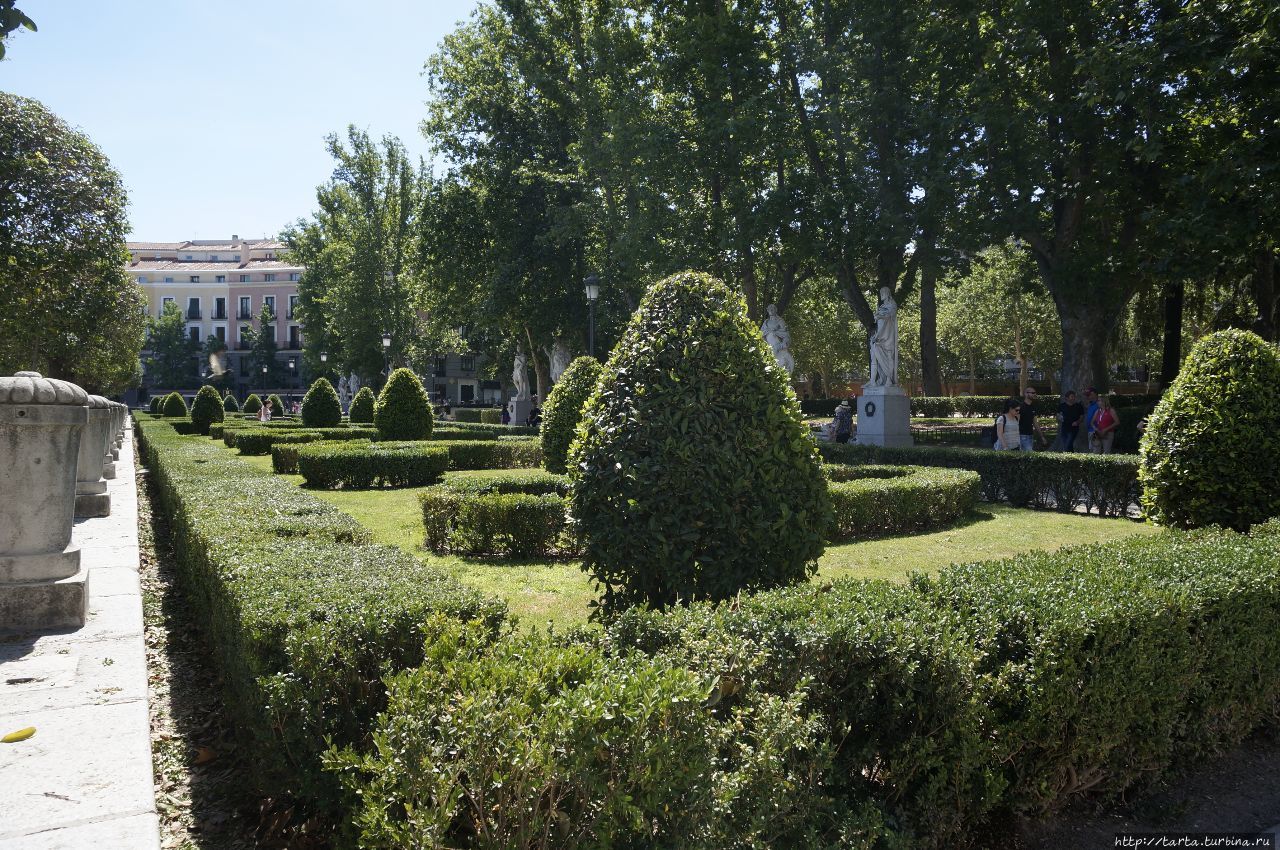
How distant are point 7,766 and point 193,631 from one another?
8.91 ft

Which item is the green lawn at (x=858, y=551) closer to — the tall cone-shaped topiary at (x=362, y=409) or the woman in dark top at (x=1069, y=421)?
the woman in dark top at (x=1069, y=421)

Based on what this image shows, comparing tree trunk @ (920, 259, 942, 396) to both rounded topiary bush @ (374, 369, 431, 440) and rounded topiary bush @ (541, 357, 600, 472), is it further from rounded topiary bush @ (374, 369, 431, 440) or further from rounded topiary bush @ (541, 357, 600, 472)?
rounded topiary bush @ (374, 369, 431, 440)

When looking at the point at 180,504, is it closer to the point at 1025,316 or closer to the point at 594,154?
the point at 594,154

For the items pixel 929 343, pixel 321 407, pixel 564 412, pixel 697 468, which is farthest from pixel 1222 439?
pixel 321 407

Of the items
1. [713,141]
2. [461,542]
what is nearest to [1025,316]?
[713,141]

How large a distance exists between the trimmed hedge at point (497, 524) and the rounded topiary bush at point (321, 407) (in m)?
21.8

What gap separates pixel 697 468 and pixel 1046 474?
10.0 metres

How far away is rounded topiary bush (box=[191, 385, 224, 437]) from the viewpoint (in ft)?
107

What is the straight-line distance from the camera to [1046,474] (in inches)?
490

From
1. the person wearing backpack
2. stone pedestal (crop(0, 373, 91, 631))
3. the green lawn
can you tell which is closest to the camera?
stone pedestal (crop(0, 373, 91, 631))

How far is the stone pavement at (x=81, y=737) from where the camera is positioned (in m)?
2.79

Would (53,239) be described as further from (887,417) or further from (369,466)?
(887,417)

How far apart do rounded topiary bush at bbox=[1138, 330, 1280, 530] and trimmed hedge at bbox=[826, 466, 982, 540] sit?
111 inches

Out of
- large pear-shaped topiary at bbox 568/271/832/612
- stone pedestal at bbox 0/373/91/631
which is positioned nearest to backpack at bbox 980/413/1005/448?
large pear-shaped topiary at bbox 568/271/832/612
